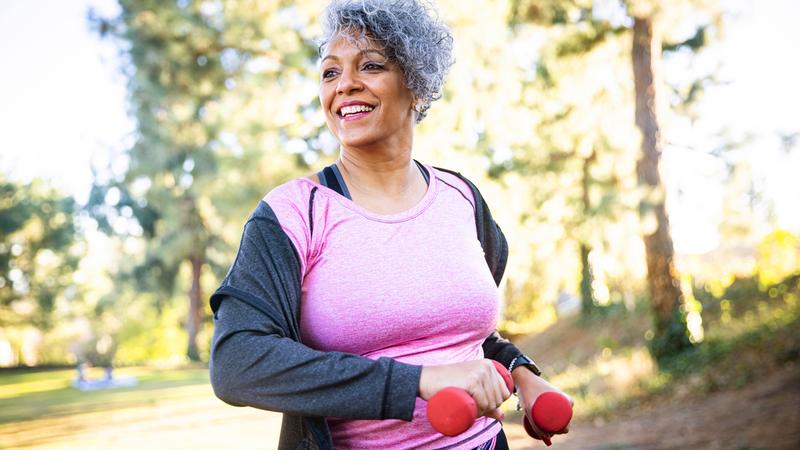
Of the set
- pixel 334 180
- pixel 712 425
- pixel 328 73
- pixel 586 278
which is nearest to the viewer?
pixel 334 180

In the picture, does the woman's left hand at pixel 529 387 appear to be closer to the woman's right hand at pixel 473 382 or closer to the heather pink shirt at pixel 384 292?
the heather pink shirt at pixel 384 292

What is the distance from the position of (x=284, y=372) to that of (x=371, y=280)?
0.32m

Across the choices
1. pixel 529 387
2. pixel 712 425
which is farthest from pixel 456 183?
pixel 712 425

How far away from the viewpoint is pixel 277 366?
1256mm

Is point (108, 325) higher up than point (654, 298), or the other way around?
point (654, 298)

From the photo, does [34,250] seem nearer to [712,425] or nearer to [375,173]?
[712,425]

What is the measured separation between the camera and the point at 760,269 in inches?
510

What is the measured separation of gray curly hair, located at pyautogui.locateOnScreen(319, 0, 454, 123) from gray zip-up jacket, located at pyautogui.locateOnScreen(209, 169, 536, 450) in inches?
25.0

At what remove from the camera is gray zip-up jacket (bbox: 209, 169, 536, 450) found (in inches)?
49.6

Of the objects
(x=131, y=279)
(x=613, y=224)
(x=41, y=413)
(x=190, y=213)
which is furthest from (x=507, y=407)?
(x=131, y=279)

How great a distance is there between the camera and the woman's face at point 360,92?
1710 millimetres

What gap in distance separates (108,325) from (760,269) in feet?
132

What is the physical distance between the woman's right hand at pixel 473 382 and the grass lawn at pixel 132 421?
7386 mm

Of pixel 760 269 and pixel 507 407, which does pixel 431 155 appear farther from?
pixel 760 269
